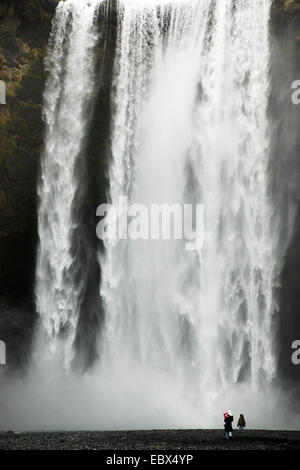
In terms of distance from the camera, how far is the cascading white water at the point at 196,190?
82.1 feet

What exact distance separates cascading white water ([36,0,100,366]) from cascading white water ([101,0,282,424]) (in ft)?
5.29

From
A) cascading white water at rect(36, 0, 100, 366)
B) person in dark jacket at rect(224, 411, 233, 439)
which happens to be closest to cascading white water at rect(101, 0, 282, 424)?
cascading white water at rect(36, 0, 100, 366)

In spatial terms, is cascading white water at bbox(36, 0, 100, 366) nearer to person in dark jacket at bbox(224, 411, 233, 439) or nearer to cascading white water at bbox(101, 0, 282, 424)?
cascading white water at bbox(101, 0, 282, 424)

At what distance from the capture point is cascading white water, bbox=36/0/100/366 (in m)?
27.5

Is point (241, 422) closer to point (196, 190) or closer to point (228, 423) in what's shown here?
point (228, 423)

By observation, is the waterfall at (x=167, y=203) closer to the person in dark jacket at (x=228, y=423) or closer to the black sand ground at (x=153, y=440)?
the black sand ground at (x=153, y=440)

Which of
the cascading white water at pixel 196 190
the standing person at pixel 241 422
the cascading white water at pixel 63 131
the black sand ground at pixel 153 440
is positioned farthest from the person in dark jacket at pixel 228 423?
the cascading white water at pixel 63 131

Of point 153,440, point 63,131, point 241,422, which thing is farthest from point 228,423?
point 63,131

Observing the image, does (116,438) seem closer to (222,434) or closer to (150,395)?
(222,434)

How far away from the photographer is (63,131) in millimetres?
28188

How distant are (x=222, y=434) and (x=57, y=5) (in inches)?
794

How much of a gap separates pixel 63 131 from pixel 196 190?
21.8 ft

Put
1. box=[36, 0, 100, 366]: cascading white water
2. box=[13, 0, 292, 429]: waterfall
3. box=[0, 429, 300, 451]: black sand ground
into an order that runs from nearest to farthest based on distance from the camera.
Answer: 1. box=[0, 429, 300, 451]: black sand ground
2. box=[13, 0, 292, 429]: waterfall
3. box=[36, 0, 100, 366]: cascading white water

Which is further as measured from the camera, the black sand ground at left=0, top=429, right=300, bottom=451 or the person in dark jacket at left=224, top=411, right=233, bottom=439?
the person in dark jacket at left=224, top=411, right=233, bottom=439
